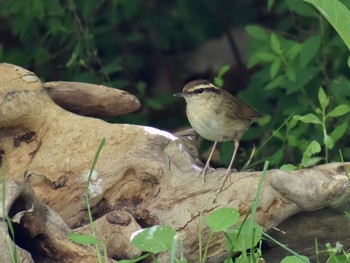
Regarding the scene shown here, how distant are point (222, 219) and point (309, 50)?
2.38m

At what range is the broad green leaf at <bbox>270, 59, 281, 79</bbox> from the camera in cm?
686

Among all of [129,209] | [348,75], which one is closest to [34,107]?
[129,209]

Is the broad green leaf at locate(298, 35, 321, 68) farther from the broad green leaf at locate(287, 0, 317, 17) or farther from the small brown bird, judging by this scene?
the small brown bird

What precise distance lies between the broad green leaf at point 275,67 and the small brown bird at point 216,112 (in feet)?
1.36

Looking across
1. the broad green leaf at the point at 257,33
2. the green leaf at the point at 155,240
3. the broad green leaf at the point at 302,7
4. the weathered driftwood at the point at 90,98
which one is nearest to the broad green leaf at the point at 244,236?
the green leaf at the point at 155,240

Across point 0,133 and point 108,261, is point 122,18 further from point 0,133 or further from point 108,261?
point 108,261

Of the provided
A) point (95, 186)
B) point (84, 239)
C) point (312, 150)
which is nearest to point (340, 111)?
point (312, 150)

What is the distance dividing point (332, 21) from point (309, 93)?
244cm

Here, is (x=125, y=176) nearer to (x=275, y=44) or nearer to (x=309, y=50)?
(x=309, y=50)

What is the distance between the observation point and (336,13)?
15.7ft

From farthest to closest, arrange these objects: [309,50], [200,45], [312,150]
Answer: [200,45] < [309,50] < [312,150]

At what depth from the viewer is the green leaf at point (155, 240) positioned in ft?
14.7

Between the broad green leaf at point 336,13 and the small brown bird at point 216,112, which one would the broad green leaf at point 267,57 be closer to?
the small brown bird at point 216,112

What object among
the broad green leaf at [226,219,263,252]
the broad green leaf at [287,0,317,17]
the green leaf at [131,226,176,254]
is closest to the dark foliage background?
the broad green leaf at [287,0,317,17]
